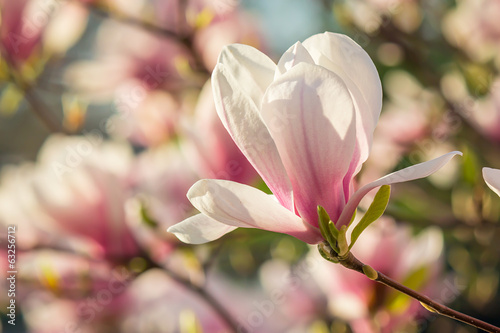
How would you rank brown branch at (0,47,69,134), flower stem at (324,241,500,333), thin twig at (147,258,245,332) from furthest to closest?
brown branch at (0,47,69,134), thin twig at (147,258,245,332), flower stem at (324,241,500,333)

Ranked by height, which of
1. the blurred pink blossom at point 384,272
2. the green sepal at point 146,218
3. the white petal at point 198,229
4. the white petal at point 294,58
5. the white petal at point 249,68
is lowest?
the blurred pink blossom at point 384,272

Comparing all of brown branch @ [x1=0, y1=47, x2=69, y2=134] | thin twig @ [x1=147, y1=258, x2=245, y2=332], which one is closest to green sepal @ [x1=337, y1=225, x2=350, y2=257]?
thin twig @ [x1=147, y1=258, x2=245, y2=332]

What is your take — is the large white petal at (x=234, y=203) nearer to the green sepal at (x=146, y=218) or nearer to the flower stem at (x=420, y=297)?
the flower stem at (x=420, y=297)

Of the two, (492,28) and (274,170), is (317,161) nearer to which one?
(274,170)

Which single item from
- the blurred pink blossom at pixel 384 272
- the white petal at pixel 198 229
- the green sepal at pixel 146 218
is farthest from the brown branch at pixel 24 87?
the white petal at pixel 198 229

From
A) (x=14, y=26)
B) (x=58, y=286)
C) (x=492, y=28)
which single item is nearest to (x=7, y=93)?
(x=14, y=26)

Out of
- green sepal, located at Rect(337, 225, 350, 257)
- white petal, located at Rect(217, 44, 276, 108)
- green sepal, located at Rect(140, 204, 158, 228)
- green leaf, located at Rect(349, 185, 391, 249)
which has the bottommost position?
green sepal, located at Rect(140, 204, 158, 228)

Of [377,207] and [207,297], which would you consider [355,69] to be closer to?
[377,207]

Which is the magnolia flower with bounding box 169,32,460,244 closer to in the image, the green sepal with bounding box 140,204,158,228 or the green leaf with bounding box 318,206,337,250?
the green leaf with bounding box 318,206,337,250
